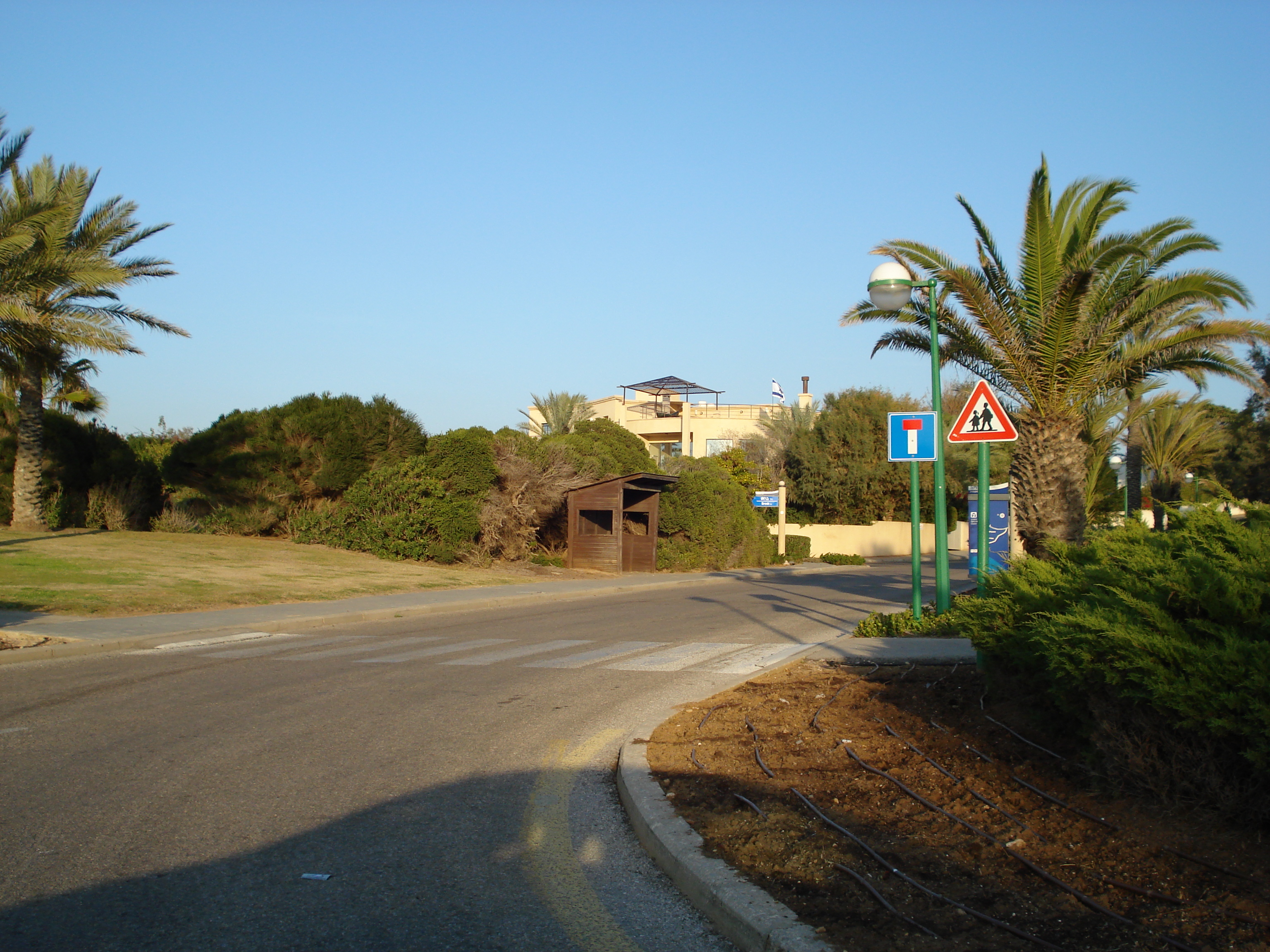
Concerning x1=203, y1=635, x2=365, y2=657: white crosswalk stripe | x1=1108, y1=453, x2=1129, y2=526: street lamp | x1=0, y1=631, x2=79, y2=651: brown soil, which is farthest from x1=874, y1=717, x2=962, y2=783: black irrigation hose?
x1=0, y1=631, x2=79, y2=651: brown soil

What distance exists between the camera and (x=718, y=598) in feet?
69.6

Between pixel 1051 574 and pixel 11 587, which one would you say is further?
pixel 11 587

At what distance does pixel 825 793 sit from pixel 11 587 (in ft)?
53.6

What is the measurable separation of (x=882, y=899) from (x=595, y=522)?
28554mm

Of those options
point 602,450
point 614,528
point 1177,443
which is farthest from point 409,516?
point 1177,443

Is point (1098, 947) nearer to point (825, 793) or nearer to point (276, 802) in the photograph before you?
point (825, 793)

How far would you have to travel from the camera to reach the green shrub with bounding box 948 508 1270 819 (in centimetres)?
390

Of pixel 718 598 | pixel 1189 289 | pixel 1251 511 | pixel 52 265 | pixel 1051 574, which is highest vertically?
pixel 52 265

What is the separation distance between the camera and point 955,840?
433 cm

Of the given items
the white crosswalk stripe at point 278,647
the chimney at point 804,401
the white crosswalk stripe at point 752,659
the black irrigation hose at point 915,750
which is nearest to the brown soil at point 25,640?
the white crosswalk stripe at point 278,647

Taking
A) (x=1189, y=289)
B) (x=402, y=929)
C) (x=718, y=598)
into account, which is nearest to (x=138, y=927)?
(x=402, y=929)

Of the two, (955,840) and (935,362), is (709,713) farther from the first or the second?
(935,362)

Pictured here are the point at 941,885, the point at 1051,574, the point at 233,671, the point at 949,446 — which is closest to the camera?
the point at 941,885

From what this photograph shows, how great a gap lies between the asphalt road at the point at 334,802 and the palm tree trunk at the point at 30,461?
16873mm
